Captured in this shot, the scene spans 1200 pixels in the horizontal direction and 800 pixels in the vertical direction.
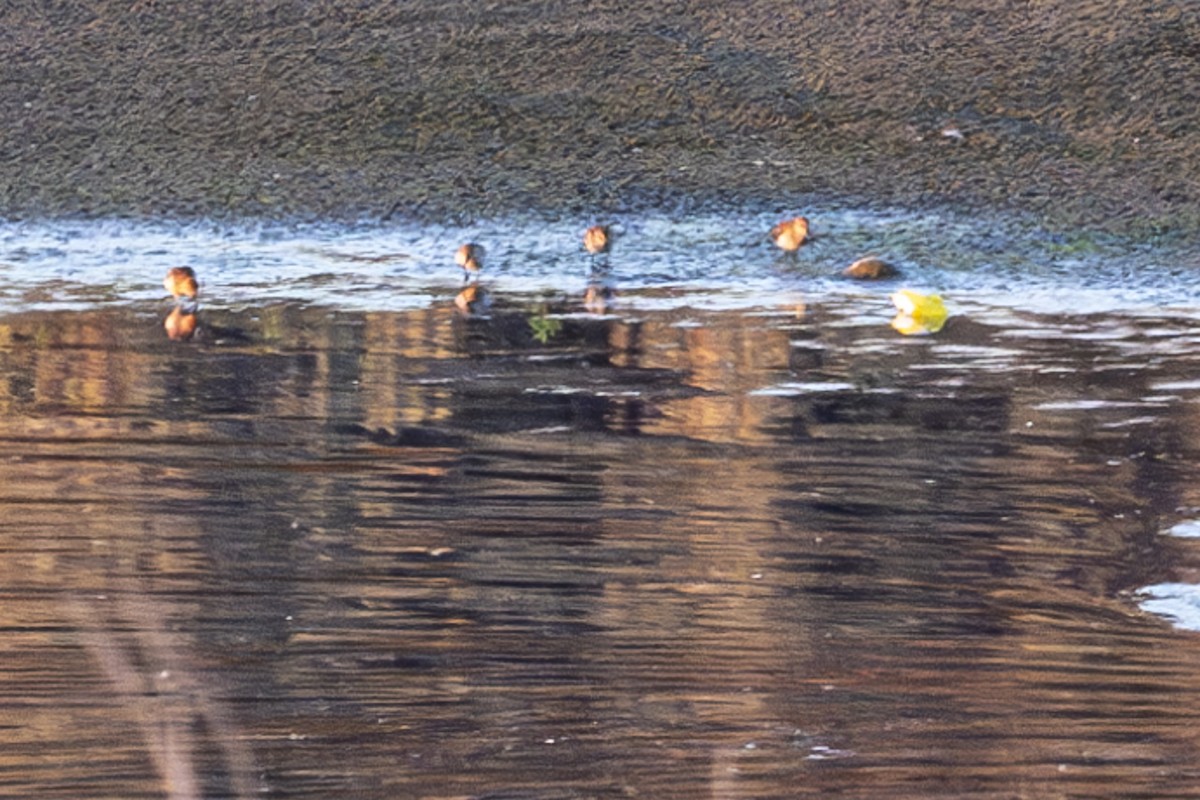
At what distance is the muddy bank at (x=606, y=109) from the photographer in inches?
388

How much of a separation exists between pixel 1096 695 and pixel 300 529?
1909 mm

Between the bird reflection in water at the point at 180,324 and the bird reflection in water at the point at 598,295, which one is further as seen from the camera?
the bird reflection in water at the point at 598,295

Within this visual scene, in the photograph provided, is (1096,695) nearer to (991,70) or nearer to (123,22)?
(991,70)

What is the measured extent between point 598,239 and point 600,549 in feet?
15.4

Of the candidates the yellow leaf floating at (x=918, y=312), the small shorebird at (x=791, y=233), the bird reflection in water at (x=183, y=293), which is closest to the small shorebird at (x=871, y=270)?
the small shorebird at (x=791, y=233)

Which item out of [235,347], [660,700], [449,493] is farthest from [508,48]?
[660,700]

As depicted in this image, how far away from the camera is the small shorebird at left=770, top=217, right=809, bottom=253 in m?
8.89

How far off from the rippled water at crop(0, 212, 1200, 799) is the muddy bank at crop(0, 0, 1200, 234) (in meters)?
1.80

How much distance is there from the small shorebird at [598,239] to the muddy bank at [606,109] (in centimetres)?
60

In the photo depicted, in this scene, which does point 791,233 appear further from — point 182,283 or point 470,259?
point 182,283

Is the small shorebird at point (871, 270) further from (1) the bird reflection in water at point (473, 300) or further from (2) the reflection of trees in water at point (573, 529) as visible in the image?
(1) the bird reflection in water at point (473, 300)

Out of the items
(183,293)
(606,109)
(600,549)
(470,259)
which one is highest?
(606,109)

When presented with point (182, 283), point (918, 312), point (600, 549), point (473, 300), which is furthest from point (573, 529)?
point (182, 283)

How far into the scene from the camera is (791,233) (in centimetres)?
891
